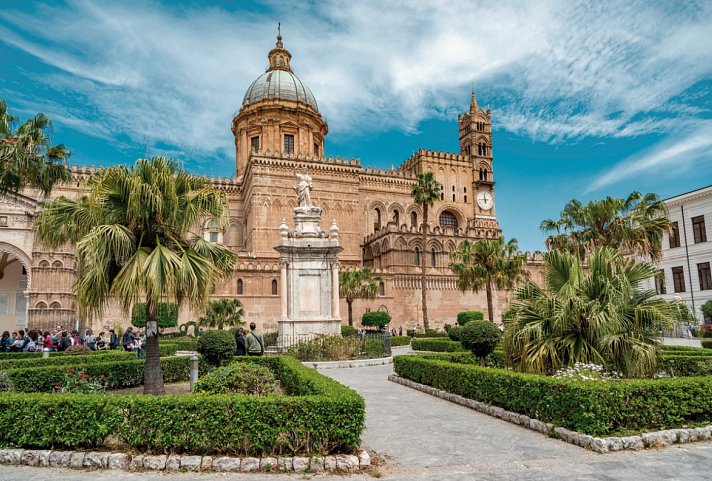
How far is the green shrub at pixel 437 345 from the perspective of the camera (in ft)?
76.2

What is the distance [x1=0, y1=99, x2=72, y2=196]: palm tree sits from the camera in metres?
15.8

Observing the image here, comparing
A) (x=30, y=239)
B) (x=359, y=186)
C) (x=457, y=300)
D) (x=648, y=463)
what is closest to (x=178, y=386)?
(x=648, y=463)

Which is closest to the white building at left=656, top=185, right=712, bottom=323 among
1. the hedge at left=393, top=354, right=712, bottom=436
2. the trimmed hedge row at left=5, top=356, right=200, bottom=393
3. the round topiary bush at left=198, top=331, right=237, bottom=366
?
the hedge at left=393, top=354, right=712, bottom=436

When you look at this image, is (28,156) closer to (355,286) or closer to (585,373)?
(585,373)

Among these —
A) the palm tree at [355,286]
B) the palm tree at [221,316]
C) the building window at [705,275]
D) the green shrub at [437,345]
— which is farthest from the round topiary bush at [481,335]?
the building window at [705,275]

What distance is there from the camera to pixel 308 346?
19.0m

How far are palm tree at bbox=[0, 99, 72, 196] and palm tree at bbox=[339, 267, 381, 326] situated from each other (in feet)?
64.9

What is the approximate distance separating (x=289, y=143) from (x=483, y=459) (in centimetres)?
4950

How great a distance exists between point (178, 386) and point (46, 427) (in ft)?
23.2

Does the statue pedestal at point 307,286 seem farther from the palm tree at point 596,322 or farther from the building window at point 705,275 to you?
the building window at point 705,275

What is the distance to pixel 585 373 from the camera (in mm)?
9078

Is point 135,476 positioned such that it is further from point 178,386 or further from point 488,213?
point 488,213

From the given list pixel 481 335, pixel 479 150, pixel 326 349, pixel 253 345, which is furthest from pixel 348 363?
pixel 479 150

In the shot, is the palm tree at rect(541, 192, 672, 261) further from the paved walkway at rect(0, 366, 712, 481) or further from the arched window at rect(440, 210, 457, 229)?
the arched window at rect(440, 210, 457, 229)
